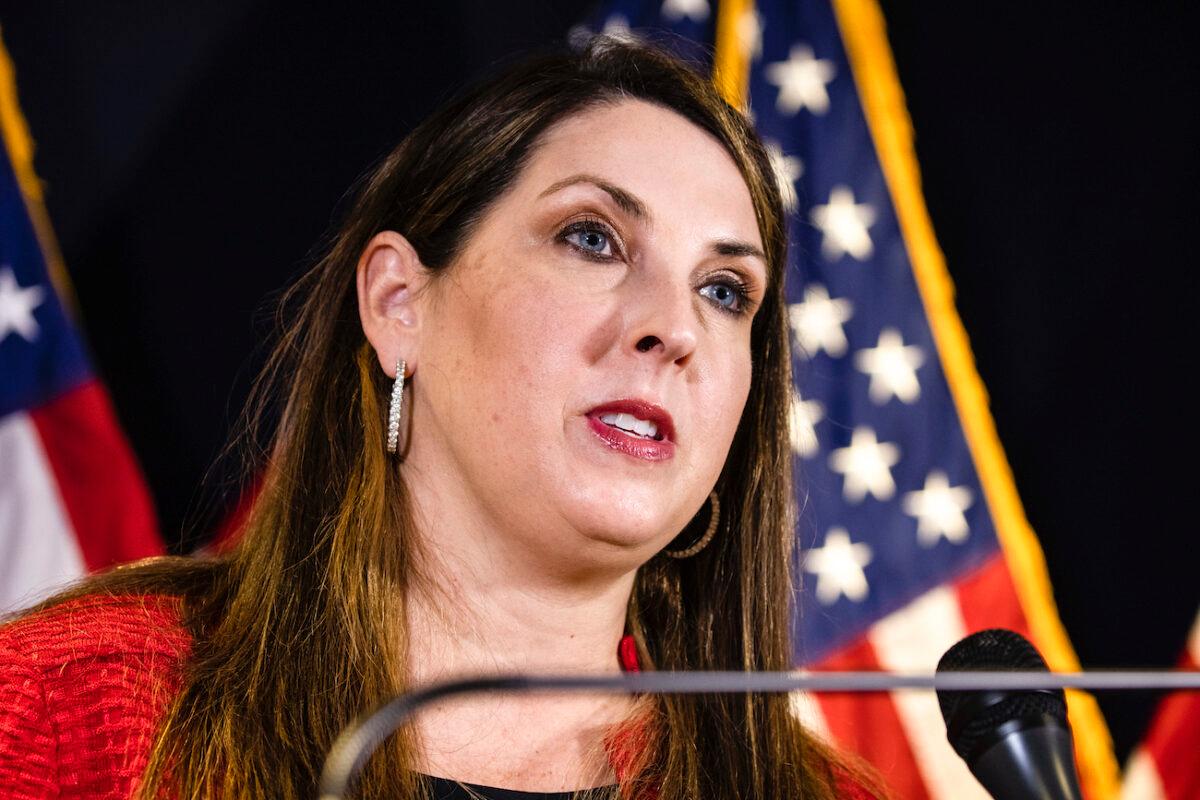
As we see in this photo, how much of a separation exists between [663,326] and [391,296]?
326 mm

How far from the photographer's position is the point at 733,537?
1.49 metres

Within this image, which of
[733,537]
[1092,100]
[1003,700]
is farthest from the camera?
[1092,100]

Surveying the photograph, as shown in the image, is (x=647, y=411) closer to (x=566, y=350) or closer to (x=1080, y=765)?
(x=566, y=350)

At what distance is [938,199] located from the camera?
7.46 ft

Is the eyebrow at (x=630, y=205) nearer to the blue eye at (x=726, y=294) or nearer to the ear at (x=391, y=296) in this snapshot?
the blue eye at (x=726, y=294)

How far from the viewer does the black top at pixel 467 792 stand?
114 centimetres

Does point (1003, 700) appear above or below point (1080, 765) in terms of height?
above

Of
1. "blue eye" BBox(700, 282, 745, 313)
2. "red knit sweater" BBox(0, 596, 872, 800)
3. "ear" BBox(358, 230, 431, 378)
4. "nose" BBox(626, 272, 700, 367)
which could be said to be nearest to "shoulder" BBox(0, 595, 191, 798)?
"red knit sweater" BBox(0, 596, 872, 800)

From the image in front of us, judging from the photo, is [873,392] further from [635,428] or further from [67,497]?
[67,497]

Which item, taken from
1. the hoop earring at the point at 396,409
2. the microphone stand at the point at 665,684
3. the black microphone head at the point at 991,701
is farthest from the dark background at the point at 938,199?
the microphone stand at the point at 665,684

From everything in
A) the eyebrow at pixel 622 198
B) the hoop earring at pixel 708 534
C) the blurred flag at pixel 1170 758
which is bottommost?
the blurred flag at pixel 1170 758

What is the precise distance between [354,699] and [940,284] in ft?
4.50

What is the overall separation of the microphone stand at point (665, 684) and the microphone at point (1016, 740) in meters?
0.09

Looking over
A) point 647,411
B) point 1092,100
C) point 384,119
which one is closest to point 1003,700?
point 647,411
